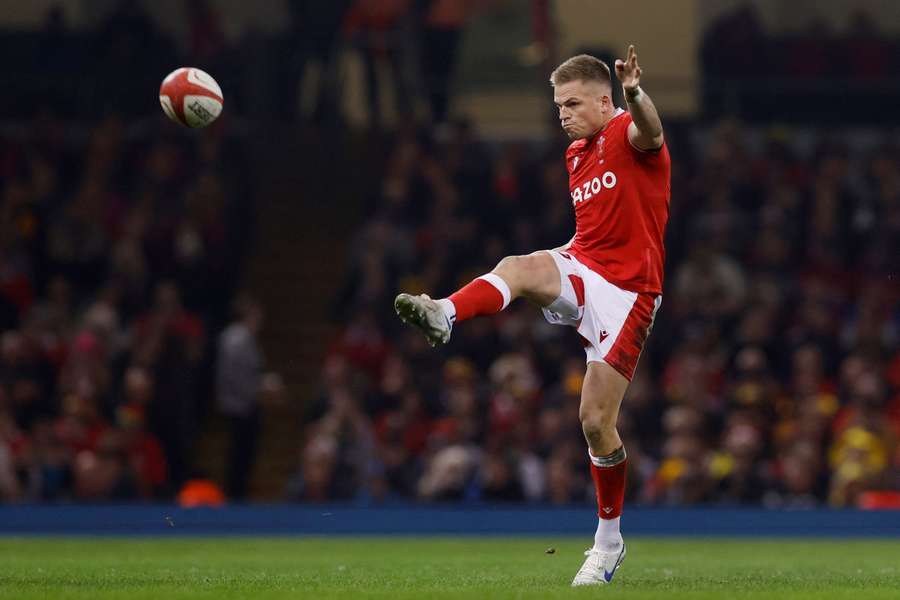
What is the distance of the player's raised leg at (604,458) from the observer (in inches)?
358

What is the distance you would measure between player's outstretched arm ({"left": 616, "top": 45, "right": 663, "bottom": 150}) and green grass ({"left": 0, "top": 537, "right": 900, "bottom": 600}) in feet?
7.85

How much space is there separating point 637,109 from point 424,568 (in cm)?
383

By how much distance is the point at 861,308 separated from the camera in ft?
63.1

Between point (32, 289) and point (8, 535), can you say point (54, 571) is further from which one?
point (32, 289)

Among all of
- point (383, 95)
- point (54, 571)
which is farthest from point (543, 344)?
point (54, 571)

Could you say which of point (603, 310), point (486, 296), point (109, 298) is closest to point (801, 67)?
point (109, 298)

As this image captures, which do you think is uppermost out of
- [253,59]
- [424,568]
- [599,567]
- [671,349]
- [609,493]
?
[253,59]

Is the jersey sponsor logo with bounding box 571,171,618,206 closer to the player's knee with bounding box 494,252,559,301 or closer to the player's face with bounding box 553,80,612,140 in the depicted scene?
the player's face with bounding box 553,80,612,140

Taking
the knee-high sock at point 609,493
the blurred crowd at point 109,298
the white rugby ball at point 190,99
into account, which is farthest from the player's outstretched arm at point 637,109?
the blurred crowd at point 109,298

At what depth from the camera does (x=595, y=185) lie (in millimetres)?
9320

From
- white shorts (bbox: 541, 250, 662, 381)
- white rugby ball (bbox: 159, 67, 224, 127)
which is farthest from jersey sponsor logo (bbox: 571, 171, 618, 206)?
white rugby ball (bbox: 159, 67, 224, 127)

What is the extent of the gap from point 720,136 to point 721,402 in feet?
16.4

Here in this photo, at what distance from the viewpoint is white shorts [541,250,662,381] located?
9164mm

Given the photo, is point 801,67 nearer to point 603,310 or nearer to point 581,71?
point 581,71
